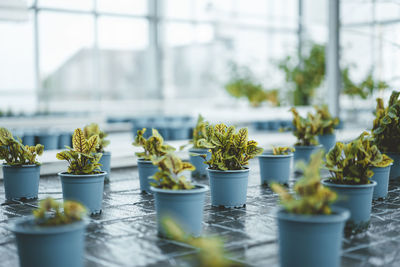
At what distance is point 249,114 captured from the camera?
1383 cm

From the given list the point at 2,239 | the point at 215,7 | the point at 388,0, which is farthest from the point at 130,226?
the point at 215,7

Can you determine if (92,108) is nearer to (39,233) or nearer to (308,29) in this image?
(308,29)

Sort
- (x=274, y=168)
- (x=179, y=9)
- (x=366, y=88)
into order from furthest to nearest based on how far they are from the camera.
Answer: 1. (x=179, y=9)
2. (x=366, y=88)
3. (x=274, y=168)

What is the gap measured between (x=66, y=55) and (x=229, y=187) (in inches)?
482

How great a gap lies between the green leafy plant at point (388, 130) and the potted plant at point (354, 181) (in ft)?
5.25

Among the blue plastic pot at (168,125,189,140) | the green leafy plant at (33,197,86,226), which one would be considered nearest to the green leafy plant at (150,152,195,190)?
the green leafy plant at (33,197,86,226)

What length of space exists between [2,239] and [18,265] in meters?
0.56

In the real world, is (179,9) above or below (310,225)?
above

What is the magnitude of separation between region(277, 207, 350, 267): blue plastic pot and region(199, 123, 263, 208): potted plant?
153cm

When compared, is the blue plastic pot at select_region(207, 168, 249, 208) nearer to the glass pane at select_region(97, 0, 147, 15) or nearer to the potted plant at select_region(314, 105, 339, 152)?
the potted plant at select_region(314, 105, 339, 152)

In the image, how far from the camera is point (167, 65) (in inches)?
680

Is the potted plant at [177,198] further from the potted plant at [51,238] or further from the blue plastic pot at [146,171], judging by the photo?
the blue plastic pot at [146,171]

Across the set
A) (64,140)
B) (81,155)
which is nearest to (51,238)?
(81,155)

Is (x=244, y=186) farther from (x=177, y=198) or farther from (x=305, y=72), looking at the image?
(x=305, y=72)
